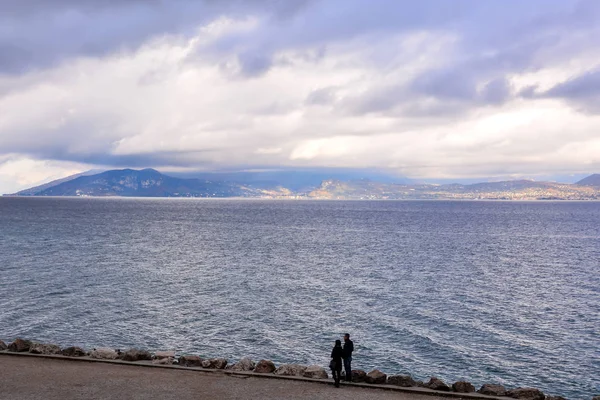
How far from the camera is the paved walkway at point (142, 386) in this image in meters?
21.2

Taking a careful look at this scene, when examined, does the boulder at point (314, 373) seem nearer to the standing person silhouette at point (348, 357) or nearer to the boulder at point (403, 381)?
the standing person silhouette at point (348, 357)

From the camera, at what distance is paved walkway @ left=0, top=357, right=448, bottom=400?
69.7 ft

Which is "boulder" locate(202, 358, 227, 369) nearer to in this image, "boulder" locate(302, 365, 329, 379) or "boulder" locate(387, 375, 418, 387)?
"boulder" locate(302, 365, 329, 379)

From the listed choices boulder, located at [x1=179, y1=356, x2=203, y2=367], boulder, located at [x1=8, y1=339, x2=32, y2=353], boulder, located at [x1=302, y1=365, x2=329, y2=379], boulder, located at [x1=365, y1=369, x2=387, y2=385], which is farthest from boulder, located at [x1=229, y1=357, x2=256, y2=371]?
boulder, located at [x1=8, y1=339, x2=32, y2=353]

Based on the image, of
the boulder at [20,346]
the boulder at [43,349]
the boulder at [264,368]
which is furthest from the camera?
the boulder at [20,346]

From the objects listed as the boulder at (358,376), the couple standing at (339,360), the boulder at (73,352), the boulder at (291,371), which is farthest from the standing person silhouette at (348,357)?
the boulder at (73,352)

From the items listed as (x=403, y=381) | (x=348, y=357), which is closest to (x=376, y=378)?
(x=403, y=381)

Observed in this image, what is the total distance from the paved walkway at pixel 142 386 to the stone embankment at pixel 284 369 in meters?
0.95

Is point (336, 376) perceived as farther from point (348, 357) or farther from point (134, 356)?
point (134, 356)

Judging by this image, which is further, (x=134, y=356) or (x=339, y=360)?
(x=134, y=356)

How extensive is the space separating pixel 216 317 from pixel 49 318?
1529cm

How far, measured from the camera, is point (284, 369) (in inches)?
973

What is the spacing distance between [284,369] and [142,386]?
6425 millimetres

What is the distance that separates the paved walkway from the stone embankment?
0.95m
